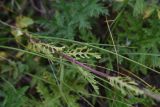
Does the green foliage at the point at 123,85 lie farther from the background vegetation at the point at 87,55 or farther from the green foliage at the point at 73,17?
the green foliage at the point at 73,17

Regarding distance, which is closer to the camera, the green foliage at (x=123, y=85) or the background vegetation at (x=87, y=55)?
the green foliage at (x=123, y=85)

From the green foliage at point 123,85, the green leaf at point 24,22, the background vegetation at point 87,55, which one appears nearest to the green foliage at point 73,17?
the background vegetation at point 87,55

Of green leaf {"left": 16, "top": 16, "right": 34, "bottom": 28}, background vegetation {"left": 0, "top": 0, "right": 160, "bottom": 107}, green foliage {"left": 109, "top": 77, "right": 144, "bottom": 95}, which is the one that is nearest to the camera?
green foliage {"left": 109, "top": 77, "right": 144, "bottom": 95}

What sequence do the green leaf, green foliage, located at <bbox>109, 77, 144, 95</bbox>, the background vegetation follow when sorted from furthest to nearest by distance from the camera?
the green leaf
the background vegetation
green foliage, located at <bbox>109, 77, 144, 95</bbox>

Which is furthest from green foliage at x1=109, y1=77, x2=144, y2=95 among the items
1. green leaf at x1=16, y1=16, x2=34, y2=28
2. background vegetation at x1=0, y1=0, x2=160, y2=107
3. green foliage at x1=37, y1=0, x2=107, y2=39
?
green leaf at x1=16, y1=16, x2=34, y2=28

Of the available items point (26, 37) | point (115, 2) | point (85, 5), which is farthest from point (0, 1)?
point (115, 2)

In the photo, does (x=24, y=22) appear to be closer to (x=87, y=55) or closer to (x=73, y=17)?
(x=73, y=17)

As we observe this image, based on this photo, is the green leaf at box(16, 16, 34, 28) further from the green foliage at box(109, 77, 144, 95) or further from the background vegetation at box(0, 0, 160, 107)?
the green foliage at box(109, 77, 144, 95)

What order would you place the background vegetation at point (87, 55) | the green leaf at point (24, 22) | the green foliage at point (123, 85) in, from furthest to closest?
the green leaf at point (24, 22) < the background vegetation at point (87, 55) < the green foliage at point (123, 85)

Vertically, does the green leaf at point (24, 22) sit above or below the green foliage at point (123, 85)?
above
